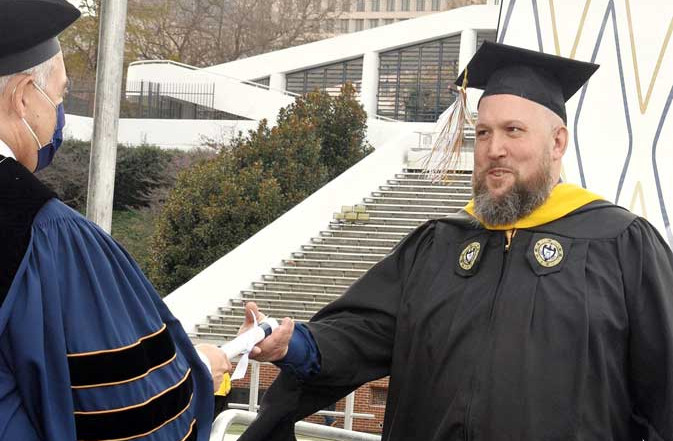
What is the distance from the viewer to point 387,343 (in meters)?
4.43

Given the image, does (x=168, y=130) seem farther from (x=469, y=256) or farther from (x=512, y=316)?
Result: (x=512, y=316)

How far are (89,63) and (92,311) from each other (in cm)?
4004

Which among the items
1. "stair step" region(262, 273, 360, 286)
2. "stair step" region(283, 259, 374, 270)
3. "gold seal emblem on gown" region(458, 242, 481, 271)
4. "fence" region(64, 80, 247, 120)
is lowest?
"stair step" region(262, 273, 360, 286)

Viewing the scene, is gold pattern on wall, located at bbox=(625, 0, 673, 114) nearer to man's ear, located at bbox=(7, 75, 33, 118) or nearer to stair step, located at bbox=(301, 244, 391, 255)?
man's ear, located at bbox=(7, 75, 33, 118)

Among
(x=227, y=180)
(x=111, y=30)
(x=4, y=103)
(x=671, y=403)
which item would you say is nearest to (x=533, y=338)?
(x=671, y=403)

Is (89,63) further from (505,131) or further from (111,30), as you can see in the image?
(505,131)

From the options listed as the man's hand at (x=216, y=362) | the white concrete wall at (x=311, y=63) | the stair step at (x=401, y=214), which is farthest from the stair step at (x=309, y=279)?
the man's hand at (x=216, y=362)

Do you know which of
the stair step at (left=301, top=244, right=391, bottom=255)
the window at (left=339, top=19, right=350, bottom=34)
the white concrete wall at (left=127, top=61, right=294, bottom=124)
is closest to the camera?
the stair step at (left=301, top=244, right=391, bottom=255)

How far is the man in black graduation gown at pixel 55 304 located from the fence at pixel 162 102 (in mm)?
33185

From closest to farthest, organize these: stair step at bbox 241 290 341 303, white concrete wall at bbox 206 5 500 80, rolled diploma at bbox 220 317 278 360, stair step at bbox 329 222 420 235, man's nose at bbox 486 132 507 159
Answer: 1. rolled diploma at bbox 220 317 278 360
2. man's nose at bbox 486 132 507 159
3. stair step at bbox 241 290 341 303
4. stair step at bbox 329 222 420 235
5. white concrete wall at bbox 206 5 500 80

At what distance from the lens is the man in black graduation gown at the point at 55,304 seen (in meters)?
2.75

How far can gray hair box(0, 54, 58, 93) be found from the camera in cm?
287

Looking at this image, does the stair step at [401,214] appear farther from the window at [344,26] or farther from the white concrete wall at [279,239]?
the window at [344,26]

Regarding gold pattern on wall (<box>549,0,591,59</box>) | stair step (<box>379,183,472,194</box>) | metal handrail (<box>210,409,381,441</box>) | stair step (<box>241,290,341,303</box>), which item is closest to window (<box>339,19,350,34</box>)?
stair step (<box>379,183,472,194</box>)
